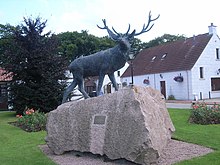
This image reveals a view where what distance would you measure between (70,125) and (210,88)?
95.3ft

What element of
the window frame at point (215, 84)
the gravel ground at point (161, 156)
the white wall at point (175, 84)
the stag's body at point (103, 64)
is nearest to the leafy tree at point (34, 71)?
the stag's body at point (103, 64)

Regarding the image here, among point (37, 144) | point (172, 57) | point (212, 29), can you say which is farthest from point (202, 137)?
point (172, 57)

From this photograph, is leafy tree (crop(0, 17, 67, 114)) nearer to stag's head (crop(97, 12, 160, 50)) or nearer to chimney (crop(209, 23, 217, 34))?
stag's head (crop(97, 12, 160, 50))

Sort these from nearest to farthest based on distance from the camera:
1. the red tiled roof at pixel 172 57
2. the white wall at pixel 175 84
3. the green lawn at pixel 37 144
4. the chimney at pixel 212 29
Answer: the green lawn at pixel 37 144 < the white wall at pixel 175 84 < the red tiled roof at pixel 172 57 < the chimney at pixel 212 29

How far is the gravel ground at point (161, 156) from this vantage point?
24.2 ft

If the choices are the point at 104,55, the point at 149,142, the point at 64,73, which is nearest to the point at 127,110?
the point at 149,142

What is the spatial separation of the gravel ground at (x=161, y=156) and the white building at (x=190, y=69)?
24326 mm

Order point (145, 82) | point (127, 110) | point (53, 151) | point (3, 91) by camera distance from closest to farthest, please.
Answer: point (127, 110) < point (53, 151) < point (3, 91) < point (145, 82)

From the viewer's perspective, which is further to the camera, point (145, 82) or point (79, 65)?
point (145, 82)

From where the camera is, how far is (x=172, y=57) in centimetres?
3709

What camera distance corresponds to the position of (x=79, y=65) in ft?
30.9

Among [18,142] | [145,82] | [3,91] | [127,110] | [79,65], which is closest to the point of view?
[127,110]

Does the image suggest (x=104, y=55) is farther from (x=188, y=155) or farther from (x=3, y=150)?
(x=3, y=150)

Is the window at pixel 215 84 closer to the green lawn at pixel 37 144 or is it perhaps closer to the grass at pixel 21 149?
the green lawn at pixel 37 144
